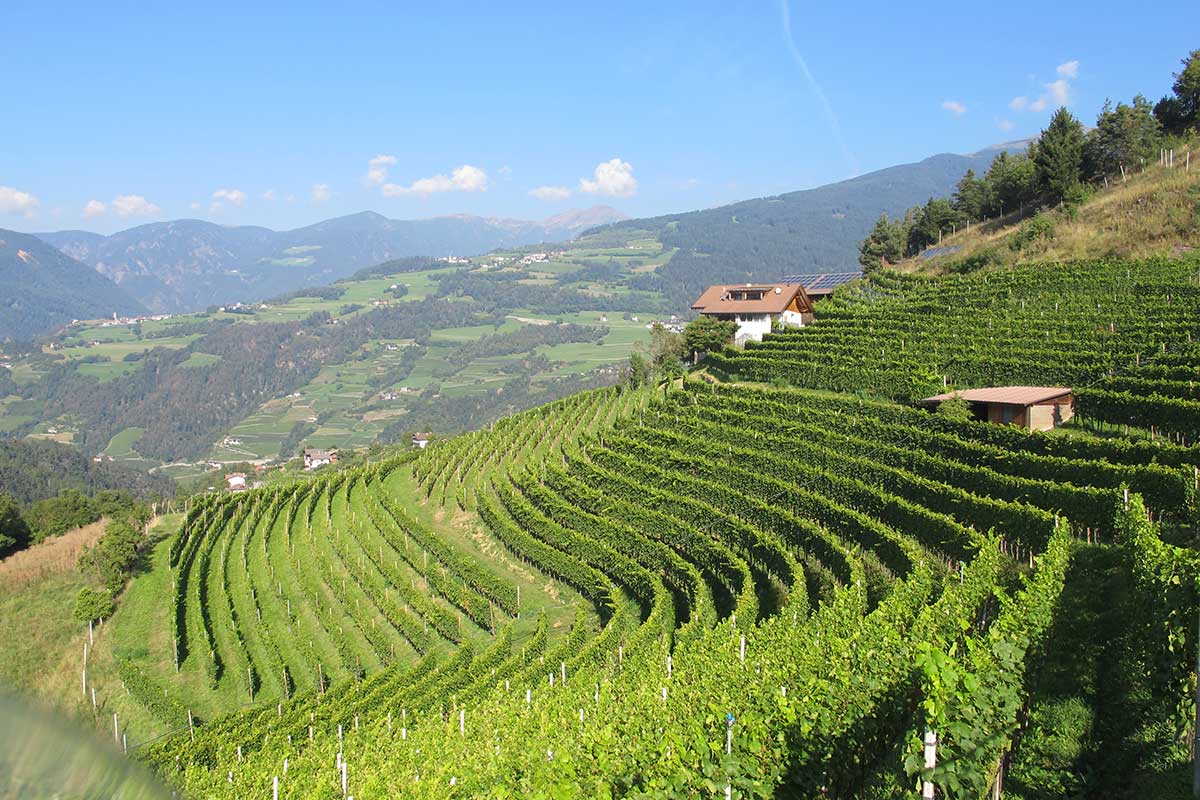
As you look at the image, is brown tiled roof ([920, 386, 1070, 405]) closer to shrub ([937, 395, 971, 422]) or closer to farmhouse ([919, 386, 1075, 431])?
farmhouse ([919, 386, 1075, 431])

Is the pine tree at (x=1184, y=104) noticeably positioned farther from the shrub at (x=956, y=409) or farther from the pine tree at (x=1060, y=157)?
the shrub at (x=956, y=409)

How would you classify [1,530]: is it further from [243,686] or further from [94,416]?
[94,416]

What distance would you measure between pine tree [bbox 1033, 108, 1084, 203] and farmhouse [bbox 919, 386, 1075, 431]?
30181 mm

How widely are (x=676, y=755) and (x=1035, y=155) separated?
58808 millimetres

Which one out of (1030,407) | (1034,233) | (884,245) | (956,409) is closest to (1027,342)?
(1030,407)

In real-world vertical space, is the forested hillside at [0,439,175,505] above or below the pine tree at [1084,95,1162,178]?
below

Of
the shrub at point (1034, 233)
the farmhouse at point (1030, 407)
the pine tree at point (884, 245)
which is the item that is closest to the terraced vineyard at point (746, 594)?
the farmhouse at point (1030, 407)

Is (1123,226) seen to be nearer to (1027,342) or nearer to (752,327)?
(1027,342)

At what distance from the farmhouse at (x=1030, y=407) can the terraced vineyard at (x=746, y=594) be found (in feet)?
5.71

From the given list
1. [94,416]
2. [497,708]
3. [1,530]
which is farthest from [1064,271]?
[94,416]

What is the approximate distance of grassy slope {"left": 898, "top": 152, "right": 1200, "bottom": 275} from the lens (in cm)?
4162

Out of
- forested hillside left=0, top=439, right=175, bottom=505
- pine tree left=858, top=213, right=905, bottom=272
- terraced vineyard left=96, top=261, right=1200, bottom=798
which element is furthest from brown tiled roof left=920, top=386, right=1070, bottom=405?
forested hillside left=0, top=439, right=175, bottom=505

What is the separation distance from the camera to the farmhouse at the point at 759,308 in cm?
5682

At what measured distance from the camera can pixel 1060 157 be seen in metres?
53.7
